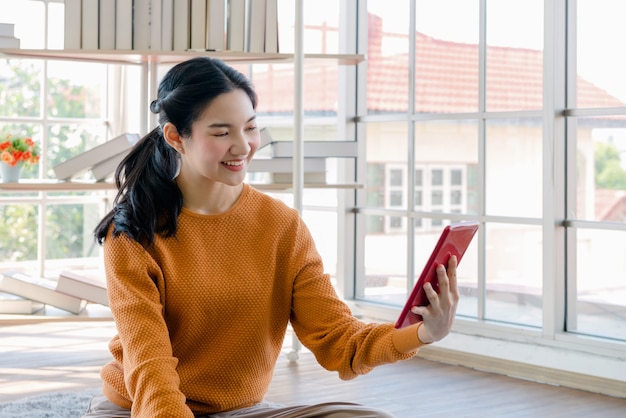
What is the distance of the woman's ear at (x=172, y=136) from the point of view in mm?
1773

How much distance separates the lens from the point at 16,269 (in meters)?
4.41

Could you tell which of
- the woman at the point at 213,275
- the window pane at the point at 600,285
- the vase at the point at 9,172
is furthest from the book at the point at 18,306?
the window pane at the point at 600,285

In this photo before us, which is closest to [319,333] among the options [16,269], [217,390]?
[217,390]

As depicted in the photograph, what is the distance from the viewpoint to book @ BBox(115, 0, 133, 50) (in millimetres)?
3244

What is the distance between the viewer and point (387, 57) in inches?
153

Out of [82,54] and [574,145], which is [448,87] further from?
[82,54]

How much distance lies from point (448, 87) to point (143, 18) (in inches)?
49.2

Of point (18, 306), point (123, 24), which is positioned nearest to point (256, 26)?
point (123, 24)

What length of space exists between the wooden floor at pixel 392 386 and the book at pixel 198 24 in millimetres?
1228

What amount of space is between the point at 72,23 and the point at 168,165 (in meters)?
1.62

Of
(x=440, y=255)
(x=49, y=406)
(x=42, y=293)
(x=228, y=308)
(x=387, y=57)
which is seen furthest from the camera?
(x=387, y=57)

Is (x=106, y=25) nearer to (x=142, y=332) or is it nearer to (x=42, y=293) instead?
(x=42, y=293)

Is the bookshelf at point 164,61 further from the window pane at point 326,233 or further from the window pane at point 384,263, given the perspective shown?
the window pane at point 326,233

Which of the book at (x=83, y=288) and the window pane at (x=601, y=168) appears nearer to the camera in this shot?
the window pane at (x=601, y=168)
